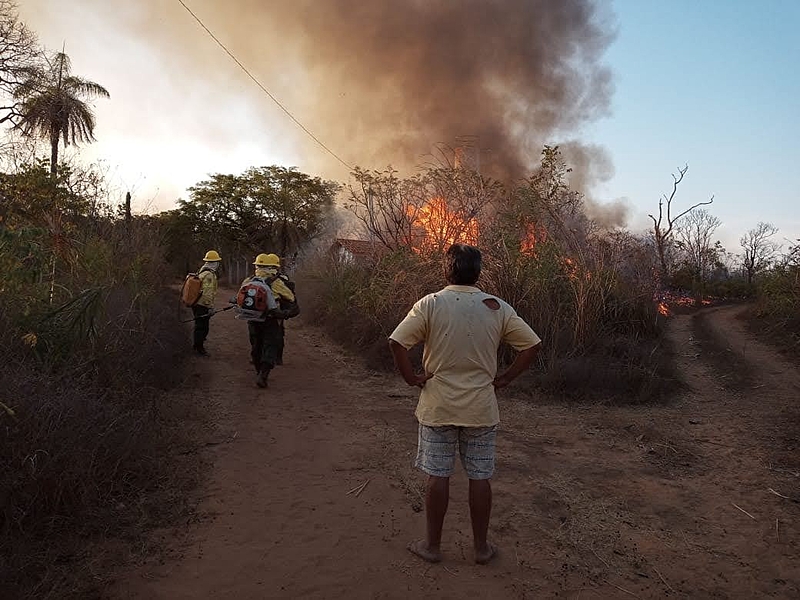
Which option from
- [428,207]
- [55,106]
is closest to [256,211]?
[55,106]

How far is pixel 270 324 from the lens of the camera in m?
7.81

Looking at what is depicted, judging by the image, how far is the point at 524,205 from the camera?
33.1 ft

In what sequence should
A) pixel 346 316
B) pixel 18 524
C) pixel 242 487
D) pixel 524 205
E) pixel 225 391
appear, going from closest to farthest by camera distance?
pixel 18 524
pixel 242 487
pixel 225 391
pixel 524 205
pixel 346 316

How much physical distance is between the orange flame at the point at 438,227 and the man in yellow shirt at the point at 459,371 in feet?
22.2

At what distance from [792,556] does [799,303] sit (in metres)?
11.1

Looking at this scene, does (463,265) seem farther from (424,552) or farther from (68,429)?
(68,429)

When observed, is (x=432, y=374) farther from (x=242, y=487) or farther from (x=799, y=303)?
(x=799, y=303)

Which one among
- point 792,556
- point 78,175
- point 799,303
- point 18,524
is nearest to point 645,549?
point 792,556

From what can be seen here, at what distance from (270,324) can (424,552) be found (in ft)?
16.3

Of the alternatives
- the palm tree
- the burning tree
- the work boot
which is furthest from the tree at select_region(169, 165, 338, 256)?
the work boot

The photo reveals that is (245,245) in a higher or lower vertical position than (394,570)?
higher

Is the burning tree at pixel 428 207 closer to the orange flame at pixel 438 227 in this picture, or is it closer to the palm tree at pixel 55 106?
the orange flame at pixel 438 227

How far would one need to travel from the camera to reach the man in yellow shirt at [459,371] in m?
3.12

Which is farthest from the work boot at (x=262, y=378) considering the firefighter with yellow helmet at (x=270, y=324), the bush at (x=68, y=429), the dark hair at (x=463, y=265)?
the dark hair at (x=463, y=265)
